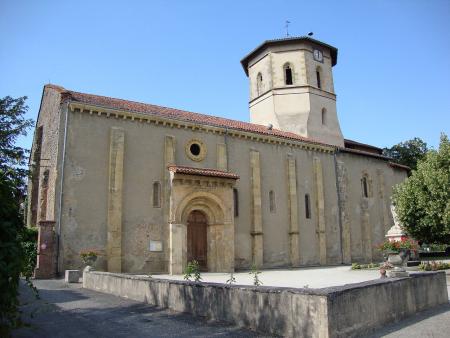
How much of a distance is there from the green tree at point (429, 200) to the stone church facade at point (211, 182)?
7361 millimetres

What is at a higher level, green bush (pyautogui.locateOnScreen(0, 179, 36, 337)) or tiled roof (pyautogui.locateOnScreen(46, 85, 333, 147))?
tiled roof (pyautogui.locateOnScreen(46, 85, 333, 147))

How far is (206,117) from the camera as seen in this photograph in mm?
25297

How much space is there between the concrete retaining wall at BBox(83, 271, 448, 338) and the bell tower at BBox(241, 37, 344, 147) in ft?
70.1

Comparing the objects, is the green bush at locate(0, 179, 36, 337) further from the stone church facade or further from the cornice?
the cornice

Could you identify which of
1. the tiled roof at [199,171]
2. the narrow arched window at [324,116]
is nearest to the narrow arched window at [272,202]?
the tiled roof at [199,171]

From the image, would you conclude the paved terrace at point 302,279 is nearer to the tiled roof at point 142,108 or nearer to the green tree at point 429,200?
the green tree at point 429,200

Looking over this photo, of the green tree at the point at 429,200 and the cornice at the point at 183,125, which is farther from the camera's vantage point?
the cornice at the point at 183,125

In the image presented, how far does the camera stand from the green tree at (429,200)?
17.3 metres

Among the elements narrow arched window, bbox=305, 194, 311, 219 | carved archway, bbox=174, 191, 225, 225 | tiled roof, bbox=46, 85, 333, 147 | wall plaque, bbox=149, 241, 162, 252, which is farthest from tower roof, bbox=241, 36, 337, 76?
wall plaque, bbox=149, 241, 162, 252

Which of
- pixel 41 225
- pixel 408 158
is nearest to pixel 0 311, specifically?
pixel 41 225

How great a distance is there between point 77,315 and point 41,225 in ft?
30.7

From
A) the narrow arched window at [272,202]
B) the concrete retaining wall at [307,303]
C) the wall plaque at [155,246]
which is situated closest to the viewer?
the concrete retaining wall at [307,303]

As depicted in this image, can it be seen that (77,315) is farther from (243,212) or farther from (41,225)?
(243,212)

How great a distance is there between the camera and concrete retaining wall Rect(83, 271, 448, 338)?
5793 mm
